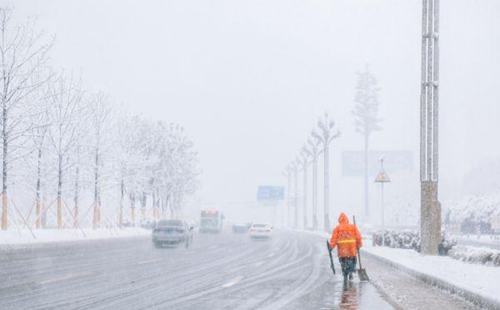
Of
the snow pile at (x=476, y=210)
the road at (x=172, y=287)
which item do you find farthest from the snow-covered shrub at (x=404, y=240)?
the snow pile at (x=476, y=210)

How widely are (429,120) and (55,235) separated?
2470cm

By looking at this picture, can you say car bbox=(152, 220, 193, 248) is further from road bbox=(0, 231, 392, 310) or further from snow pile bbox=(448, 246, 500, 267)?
snow pile bbox=(448, 246, 500, 267)

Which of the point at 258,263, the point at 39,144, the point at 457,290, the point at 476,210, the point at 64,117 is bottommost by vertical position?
the point at 258,263

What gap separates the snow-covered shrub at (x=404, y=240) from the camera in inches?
1119

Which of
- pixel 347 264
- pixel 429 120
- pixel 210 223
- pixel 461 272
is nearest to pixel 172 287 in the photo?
pixel 347 264

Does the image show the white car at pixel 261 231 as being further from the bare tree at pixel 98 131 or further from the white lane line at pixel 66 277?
the white lane line at pixel 66 277

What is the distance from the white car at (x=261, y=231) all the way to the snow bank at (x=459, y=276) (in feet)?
121

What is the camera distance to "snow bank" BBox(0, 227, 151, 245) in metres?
38.7

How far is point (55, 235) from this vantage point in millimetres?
45688

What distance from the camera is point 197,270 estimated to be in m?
23.2

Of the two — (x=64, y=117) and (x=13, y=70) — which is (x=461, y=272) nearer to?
(x=13, y=70)

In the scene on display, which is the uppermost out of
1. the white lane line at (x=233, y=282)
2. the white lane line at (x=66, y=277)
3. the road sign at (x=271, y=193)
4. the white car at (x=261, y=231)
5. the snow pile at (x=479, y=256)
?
the road sign at (x=271, y=193)

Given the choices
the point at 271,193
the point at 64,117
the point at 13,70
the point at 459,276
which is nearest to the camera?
the point at 459,276

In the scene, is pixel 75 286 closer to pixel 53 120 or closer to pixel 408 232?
pixel 408 232
